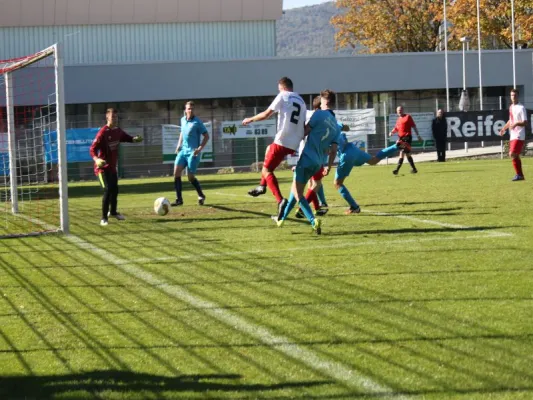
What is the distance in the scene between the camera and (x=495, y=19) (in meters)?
61.6

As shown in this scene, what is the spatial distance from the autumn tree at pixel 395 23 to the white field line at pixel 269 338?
61.4 m

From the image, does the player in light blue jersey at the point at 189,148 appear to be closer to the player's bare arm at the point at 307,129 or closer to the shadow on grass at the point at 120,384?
the player's bare arm at the point at 307,129

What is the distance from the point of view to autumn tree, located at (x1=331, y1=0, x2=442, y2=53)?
2751 inches

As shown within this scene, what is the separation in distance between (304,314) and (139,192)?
18520mm

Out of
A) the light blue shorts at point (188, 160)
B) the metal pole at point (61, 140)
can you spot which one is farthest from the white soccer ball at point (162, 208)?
the metal pole at point (61, 140)

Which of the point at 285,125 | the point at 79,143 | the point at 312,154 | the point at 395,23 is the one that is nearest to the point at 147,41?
the point at 79,143

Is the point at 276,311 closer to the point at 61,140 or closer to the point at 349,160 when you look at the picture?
the point at 61,140

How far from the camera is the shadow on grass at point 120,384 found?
5.21 m

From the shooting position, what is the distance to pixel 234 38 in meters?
52.2

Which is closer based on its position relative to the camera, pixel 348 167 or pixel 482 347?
pixel 482 347

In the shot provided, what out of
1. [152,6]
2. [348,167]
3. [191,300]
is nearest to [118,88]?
[152,6]

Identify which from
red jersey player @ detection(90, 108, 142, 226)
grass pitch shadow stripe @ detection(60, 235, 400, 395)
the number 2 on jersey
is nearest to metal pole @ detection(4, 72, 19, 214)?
red jersey player @ detection(90, 108, 142, 226)

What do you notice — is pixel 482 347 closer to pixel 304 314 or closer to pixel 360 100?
pixel 304 314

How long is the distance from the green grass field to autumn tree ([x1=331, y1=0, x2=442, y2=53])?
191 feet
